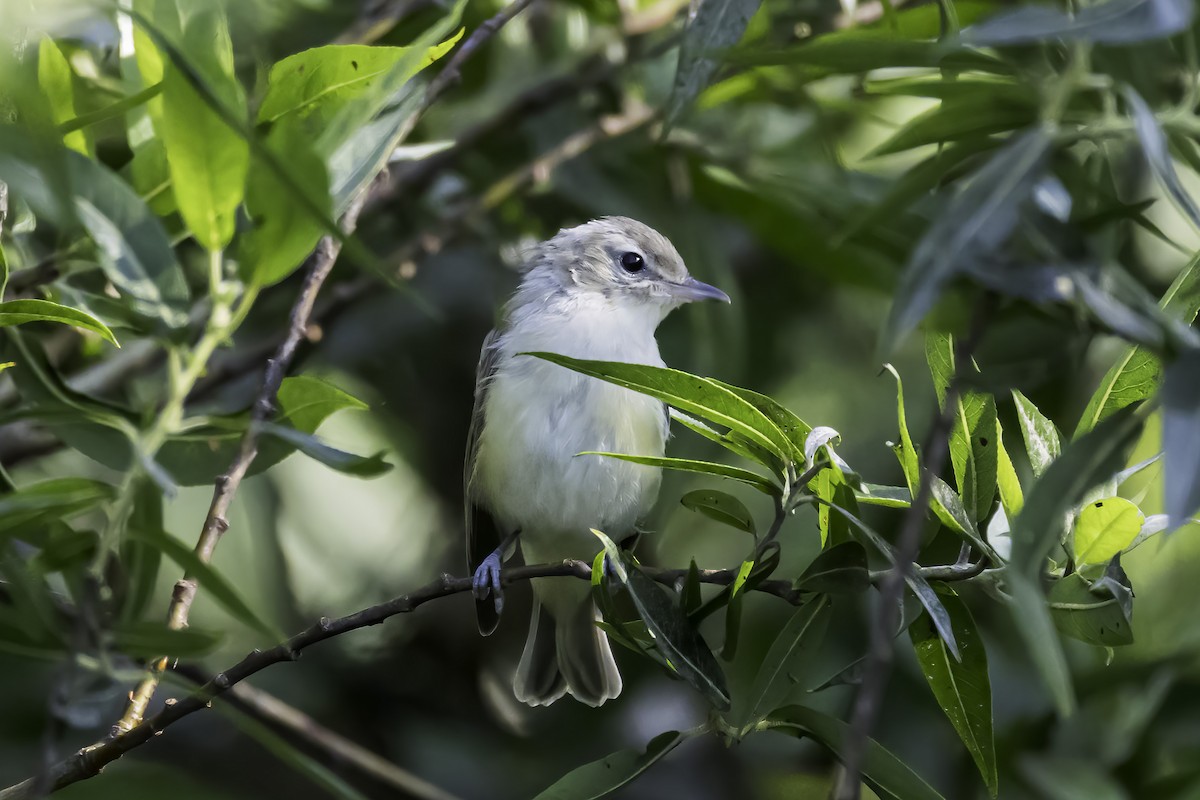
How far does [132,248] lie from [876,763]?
1.73m

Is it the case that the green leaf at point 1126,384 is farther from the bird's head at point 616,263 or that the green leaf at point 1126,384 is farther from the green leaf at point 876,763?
the bird's head at point 616,263

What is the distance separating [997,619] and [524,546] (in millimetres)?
1753

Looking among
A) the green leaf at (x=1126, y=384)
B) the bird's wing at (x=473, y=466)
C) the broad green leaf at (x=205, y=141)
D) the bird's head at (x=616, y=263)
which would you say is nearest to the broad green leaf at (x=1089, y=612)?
the green leaf at (x=1126, y=384)

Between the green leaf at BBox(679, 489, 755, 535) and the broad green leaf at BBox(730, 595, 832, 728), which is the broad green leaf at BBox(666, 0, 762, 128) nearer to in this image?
the green leaf at BBox(679, 489, 755, 535)

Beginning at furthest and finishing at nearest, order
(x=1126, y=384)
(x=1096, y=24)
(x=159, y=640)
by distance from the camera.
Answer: (x=1126, y=384)
(x=159, y=640)
(x=1096, y=24)

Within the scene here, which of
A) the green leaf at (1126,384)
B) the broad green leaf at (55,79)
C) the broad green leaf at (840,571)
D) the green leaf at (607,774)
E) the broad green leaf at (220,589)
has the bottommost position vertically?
the green leaf at (607,774)

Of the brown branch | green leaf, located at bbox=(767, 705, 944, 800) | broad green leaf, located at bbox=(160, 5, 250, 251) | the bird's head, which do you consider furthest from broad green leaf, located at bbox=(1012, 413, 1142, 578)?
the bird's head

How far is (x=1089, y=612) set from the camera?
223 centimetres

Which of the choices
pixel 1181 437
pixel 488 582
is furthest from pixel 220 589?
pixel 488 582

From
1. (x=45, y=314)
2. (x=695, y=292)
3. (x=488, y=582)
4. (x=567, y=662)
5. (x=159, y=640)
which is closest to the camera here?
(x=159, y=640)

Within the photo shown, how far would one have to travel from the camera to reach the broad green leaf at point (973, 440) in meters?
2.29

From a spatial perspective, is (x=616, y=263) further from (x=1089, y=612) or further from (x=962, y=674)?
(x=1089, y=612)

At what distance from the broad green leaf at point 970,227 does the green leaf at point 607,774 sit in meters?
1.31

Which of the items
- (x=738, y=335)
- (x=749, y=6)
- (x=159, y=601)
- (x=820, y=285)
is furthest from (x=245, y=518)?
(x=749, y=6)
